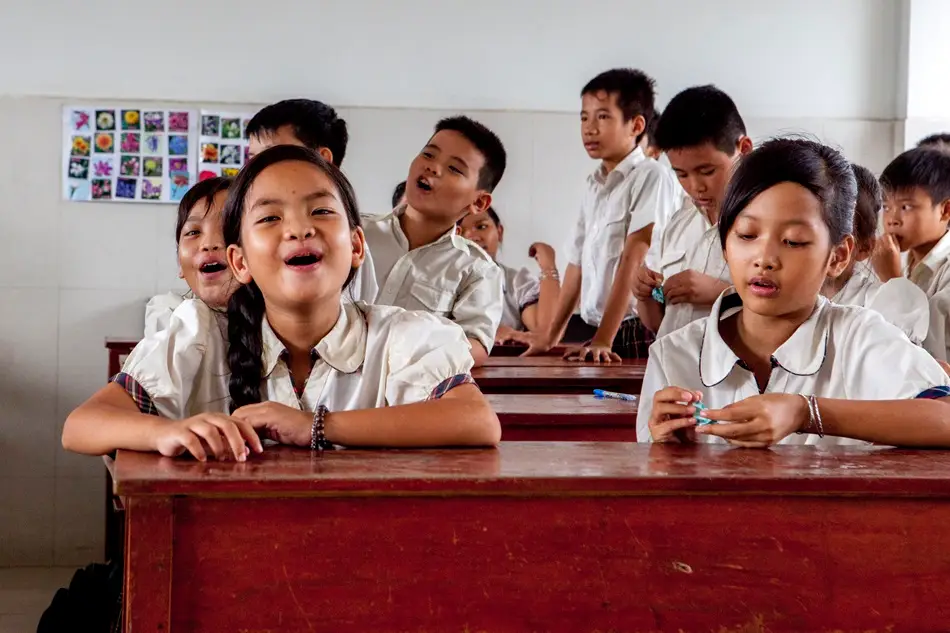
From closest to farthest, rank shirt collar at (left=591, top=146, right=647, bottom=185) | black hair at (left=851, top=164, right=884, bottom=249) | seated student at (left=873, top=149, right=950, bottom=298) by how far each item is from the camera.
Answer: black hair at (left=851, top=164, right=884, bottom=249) < seated student at (left=873, top=149, right=950, bottom=298) < shirt collar at (left=591, top=146, right=647, bottom=185)

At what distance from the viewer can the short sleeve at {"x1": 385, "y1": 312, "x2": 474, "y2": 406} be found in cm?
157

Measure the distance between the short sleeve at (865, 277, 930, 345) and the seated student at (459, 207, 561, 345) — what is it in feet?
7.13

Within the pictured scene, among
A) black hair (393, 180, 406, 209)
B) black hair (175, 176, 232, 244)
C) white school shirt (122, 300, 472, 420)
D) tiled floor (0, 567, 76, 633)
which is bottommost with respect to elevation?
tiled floor (0, 567, 76, 633)

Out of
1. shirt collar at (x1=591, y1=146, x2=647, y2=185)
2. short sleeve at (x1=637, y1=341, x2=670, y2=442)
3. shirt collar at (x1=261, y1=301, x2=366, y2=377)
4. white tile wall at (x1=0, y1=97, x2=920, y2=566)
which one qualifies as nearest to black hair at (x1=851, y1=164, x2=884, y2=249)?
short sleeve at (x1=637, y1=341, x2=670, y2=442)

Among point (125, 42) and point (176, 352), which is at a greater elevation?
Result: point (125, 42)

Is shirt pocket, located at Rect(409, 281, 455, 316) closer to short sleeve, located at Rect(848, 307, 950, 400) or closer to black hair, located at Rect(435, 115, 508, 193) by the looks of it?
black hair, located at Rect(435, 115, 508, 193)

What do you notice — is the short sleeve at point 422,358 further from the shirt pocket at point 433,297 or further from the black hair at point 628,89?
the black hair at point 628,89

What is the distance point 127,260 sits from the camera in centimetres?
471

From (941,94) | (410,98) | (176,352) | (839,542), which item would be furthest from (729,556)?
(941,94)

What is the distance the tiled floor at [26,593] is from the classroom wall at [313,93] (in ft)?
0.45

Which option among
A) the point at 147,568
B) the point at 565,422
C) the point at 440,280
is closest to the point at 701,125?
the point at 440,280

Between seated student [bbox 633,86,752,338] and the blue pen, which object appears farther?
seated student [bbox 633,86,752,338]

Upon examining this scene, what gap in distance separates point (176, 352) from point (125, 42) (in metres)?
3.50

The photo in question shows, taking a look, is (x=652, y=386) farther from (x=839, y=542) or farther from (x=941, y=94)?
(x=941, y=94)
